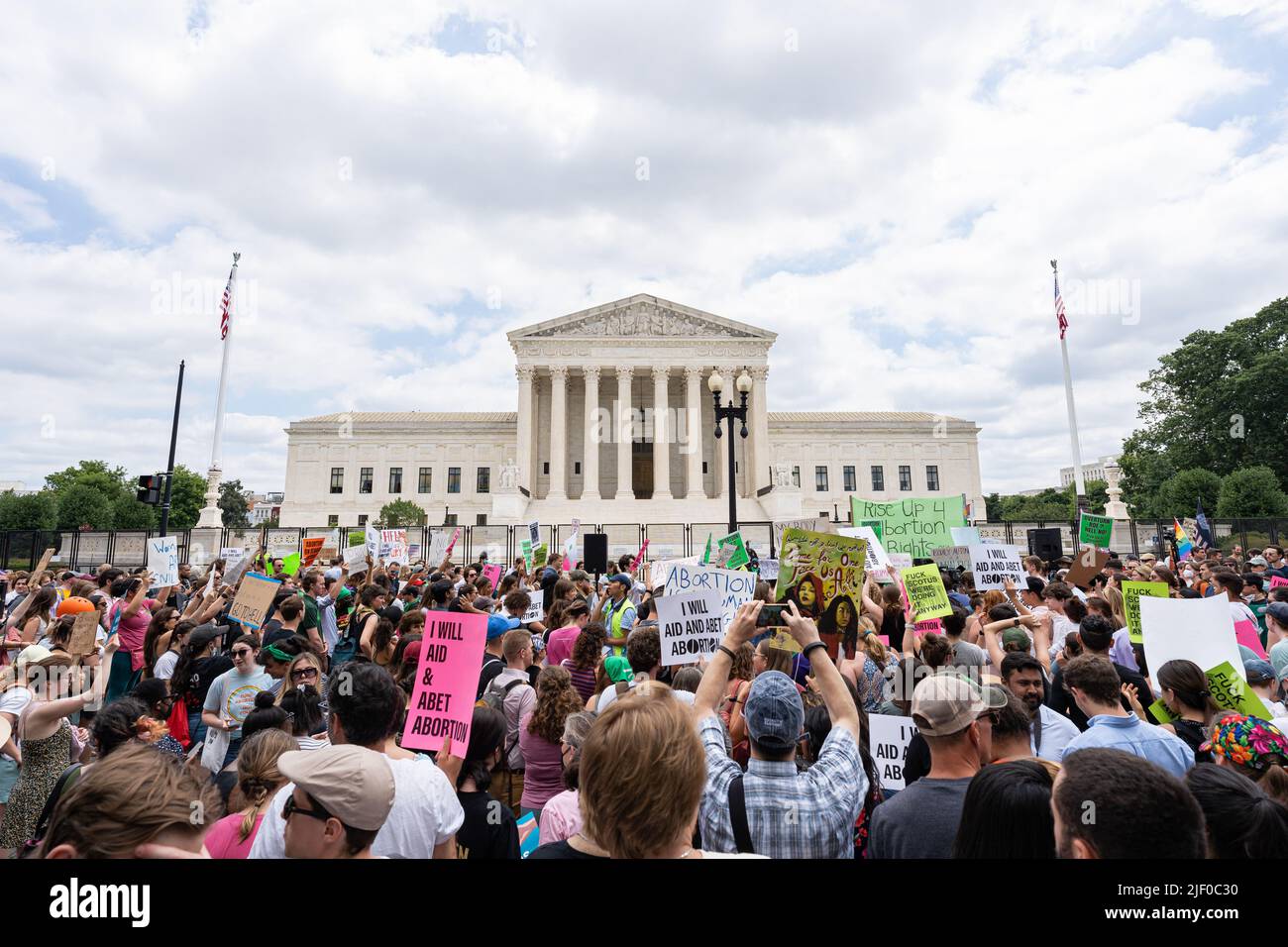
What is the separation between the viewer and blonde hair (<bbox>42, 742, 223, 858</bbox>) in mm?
1816

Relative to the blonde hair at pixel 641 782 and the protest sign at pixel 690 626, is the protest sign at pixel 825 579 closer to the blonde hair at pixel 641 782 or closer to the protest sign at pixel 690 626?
the protest sign at pixel 690 626

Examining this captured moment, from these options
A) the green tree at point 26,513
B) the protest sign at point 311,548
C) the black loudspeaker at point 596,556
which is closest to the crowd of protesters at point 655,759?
the protest sign at point 311,548

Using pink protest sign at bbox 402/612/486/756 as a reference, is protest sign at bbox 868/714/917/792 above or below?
below

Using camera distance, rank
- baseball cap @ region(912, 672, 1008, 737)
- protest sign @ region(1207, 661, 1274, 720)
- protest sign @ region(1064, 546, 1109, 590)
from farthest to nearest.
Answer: protest sign @ region(1064, 546, 1109, 590), protest sign @ region(1207, 661, 1274, 720), baseball cap @ region(912, 672, 1008, 737)

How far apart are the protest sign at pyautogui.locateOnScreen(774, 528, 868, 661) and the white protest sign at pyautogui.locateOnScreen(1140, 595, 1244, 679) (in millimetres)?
1852

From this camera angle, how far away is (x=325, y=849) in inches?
78.5

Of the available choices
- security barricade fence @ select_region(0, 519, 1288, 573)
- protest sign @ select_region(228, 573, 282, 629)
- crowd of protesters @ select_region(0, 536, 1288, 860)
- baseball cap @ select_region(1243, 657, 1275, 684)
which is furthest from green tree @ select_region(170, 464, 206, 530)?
baseball cap @ select_region(1243, 657, 1275, 684)

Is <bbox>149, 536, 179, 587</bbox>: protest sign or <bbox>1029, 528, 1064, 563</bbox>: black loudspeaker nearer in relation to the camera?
<bbox>149, 536, 179, 587</bbox>: protest sign

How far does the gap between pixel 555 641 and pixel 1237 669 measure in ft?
16.9

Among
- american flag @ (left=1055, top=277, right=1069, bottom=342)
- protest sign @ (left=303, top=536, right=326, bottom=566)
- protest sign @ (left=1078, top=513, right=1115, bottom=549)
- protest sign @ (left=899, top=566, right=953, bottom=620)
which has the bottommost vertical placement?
protest sign @ (left=899, top=566, right=953, bottom=620)

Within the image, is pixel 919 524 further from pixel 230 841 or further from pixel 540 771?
pixel 230 841

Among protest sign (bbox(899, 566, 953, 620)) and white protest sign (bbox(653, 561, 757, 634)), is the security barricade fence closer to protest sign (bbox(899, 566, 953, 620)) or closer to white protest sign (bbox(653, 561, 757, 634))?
protest sign (bbox(899, 566, 953, 620))
